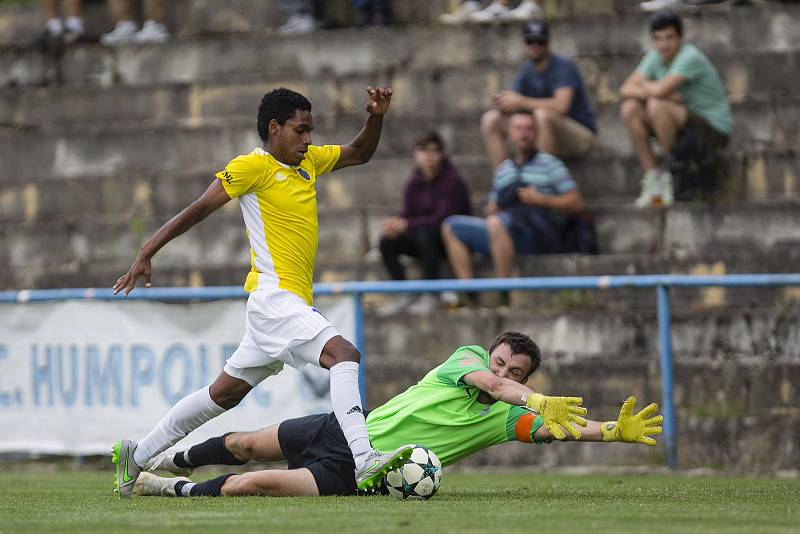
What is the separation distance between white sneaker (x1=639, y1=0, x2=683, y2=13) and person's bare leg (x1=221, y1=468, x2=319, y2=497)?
305 inches

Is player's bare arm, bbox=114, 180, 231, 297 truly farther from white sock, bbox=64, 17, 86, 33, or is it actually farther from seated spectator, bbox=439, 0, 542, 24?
white sock, bbox=64, 17, 86, 33

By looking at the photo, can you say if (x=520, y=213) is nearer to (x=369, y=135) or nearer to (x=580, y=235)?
(x=580, y=235)

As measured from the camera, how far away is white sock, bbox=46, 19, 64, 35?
16797mm

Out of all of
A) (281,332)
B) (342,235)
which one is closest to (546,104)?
(342,235)

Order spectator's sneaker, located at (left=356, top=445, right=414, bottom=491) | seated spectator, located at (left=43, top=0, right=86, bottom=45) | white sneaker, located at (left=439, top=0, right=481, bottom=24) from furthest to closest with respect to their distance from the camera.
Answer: seated spectator, located at (left=43, top=0, right=86, bottom=45), white sneaker, located at (left=439, top=0, right=481, bottom=24), spectator's sneaker, located at (left=356, top=445, right=414, bottom=491)

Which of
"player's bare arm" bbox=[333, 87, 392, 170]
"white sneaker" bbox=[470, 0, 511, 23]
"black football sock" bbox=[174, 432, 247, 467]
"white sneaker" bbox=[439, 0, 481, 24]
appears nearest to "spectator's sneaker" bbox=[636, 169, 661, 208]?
"white sneaker" bbox=[470, 0, 511, 23]

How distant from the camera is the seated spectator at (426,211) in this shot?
1300 centimetres

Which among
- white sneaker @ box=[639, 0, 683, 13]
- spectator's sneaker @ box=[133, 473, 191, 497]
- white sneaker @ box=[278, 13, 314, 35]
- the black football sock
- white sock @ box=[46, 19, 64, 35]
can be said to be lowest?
spectator's sneaker @ box=[133, 473, 191, 497]

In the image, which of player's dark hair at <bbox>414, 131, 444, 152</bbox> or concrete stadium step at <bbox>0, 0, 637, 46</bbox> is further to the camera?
concrete stadium step at <bbox>0, 0, 637, 46</bbox>

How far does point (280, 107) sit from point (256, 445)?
6.12 ft

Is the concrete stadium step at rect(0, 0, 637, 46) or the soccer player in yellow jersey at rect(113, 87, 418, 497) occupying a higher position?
the concrete stadium step at rect(0, 0, 637, 46)

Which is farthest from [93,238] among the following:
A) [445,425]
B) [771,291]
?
[445,425]

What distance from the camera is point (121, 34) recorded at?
1670cm

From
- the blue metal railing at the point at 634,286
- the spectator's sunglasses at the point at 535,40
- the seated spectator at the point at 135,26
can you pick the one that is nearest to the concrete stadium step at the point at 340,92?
the seated spectator at the point at 135,26
